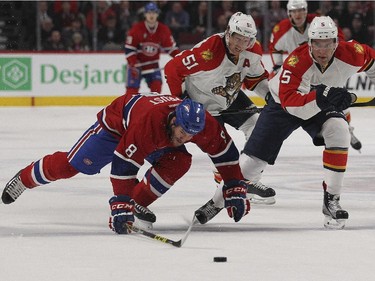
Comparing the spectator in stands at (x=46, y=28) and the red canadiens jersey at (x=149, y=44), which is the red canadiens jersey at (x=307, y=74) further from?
the spectator in stands at (x=46, y=28)

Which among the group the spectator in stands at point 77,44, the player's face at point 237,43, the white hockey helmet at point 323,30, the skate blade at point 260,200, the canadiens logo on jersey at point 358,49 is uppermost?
the white hockey helmet at point 323,30

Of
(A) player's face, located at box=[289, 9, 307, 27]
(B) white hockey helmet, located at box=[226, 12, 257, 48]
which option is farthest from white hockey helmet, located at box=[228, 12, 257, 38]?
(A) player's face, located at box=[289, 9, 307, 27]

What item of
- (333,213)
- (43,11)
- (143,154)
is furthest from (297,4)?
(43,11)

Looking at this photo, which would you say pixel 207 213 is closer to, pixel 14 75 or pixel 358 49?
pixel 358 49

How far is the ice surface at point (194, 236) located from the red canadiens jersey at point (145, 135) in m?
0.29

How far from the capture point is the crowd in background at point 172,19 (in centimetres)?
1079

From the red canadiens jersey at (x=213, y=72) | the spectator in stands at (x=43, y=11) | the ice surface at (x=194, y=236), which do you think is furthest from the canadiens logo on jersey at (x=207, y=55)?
the spectator in stands at (x=43, y=11)

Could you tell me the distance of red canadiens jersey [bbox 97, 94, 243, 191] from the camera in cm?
393

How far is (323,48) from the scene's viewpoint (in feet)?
14.2

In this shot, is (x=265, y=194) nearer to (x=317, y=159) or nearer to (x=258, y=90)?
(x=258, y=90)

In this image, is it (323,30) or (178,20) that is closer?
(323,30)

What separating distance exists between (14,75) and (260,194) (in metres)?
5.83

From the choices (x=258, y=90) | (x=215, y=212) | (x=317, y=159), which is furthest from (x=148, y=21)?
(x=215, y=212)

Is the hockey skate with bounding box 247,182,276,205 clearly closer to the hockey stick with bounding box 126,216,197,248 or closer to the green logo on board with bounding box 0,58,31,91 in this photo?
the hockey stick with bounding box 126,216,197,248
